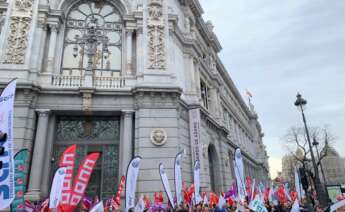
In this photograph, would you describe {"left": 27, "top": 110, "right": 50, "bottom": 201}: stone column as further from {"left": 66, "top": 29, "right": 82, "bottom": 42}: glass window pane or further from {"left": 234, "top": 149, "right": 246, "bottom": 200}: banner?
{"left": 234, "top": 149, "right": 246, "bottom": 200}: banner

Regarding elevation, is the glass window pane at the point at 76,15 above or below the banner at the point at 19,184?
above

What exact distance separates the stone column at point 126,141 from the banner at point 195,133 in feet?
15.1

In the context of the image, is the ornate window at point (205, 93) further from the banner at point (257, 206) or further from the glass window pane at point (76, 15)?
the banner at point (257, 206)

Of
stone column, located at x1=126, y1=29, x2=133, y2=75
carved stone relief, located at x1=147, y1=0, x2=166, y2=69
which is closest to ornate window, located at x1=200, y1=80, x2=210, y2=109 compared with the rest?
carved stone relief, located at x1=147, y1=0, x2=166, y2=69

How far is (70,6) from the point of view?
698 inches

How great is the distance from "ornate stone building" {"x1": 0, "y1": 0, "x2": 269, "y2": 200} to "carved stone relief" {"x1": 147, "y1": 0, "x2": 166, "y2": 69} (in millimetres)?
67

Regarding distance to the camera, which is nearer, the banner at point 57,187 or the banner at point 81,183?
the banner at point 81,183

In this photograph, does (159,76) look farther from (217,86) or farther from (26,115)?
(217,86)

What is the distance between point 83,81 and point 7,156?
10.2m

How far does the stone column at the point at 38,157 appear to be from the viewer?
1275cm

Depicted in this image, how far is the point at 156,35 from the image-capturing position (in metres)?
17.2

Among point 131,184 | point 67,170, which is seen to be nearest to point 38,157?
point 131,184

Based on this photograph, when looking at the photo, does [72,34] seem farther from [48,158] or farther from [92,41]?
[48,158]

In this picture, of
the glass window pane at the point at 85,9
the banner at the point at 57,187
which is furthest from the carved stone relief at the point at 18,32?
the banner at the point at 57,187
